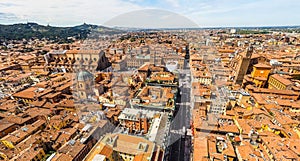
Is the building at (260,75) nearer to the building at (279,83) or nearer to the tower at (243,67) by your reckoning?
the building at (279,83)

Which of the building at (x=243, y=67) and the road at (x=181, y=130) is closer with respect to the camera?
the road at (x=181, y=130)

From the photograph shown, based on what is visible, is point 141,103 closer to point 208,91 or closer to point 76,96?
point 208,91

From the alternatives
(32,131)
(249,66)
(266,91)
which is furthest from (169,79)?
(32,131)

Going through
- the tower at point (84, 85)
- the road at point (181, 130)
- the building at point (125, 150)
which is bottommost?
the road at point (181, 130)

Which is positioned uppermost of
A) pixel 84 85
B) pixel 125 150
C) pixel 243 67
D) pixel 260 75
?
pixel 243 67

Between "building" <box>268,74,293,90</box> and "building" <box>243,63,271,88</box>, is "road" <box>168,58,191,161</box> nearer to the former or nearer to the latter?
"building" <box>243,63,271,88</box>

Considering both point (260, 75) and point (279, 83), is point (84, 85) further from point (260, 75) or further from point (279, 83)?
point (279, 83)

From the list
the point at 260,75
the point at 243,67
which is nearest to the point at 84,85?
the point at 243,67

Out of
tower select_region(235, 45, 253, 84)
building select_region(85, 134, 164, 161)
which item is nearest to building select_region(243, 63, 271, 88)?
tower select_region(235, 45, 253, 84)

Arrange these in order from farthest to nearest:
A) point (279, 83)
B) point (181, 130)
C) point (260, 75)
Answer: point (260, 75), point (279, 83), point (181, 130)

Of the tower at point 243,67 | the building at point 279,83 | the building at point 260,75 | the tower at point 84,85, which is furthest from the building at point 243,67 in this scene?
the tower at point 84,85

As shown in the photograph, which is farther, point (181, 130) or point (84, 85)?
point (84, 85)
